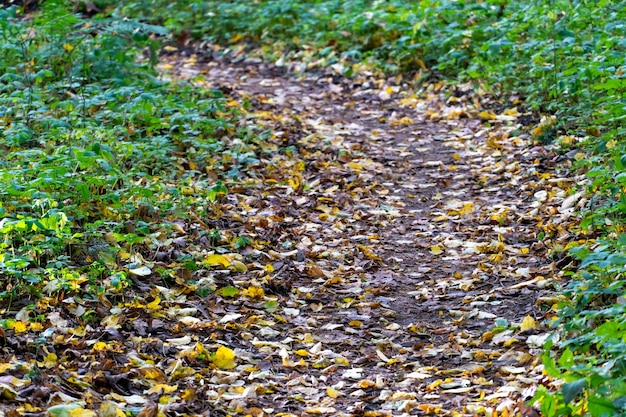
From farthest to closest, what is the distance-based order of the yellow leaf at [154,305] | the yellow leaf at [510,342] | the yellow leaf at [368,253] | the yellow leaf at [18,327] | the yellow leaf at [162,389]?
the yellow leaf at [368,253]
the yellow leaf at [154,305]
the yellow leaf at [510,342]
the yellow leaf at [18,327]
the yellow leaf at [162,389]

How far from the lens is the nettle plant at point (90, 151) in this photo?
14.6 feet

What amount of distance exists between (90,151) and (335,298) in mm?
2137

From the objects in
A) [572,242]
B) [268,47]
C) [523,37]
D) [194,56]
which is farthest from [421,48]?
[572,242]

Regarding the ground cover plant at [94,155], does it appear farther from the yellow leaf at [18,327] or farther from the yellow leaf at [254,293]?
the yellow leaf at [254,293]

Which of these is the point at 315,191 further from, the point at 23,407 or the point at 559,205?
the point at 23,407

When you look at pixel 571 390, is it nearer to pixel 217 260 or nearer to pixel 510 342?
pixel 510 342

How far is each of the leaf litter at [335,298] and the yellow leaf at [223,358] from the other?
11mm

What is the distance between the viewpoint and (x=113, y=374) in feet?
12.0

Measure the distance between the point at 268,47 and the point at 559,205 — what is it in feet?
20.2

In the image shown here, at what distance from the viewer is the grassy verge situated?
3.38 metres

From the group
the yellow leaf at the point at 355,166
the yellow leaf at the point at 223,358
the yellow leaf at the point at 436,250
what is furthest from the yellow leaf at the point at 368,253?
the yellow leaf at the point at 223,358

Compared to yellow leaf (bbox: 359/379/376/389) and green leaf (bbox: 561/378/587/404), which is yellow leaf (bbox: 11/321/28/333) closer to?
yellow leaf (bbox: 359/379/376/389)

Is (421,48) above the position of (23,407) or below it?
below

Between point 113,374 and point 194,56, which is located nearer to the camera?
point 113,374
